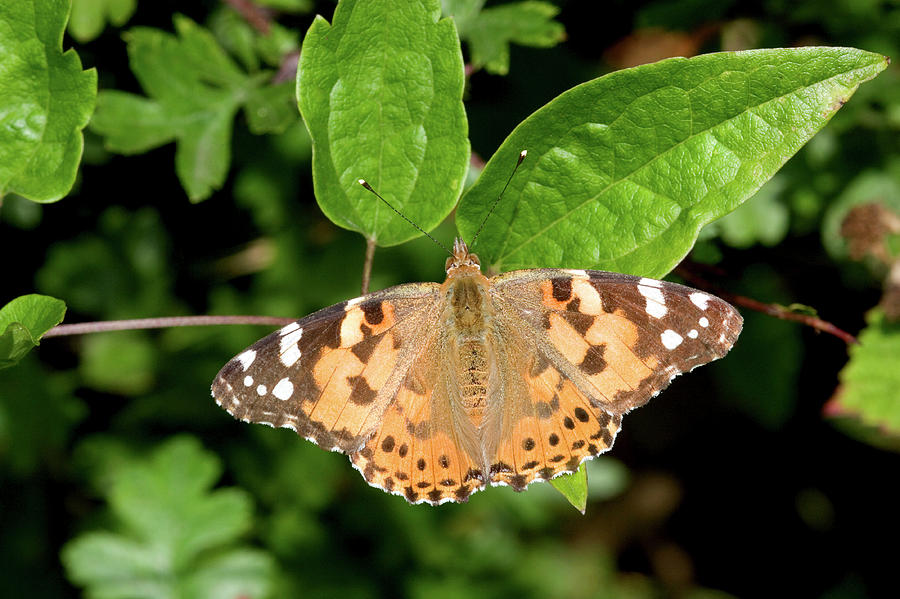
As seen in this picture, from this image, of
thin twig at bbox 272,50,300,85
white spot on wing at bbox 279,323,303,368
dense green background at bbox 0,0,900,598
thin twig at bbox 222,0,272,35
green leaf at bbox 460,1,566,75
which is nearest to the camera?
white spot on wing at bbox 279,323,303,368

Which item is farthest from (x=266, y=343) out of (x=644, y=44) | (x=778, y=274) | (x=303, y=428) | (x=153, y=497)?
(x=644, y=44)

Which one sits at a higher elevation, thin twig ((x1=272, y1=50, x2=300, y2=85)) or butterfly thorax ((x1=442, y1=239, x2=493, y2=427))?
thin twig ((x1=272, y1=50, x2=300, y2=85))

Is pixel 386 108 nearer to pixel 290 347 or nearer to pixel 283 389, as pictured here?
pixel 290 347

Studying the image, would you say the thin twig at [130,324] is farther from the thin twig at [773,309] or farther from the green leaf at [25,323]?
the thin twig at [773,309]

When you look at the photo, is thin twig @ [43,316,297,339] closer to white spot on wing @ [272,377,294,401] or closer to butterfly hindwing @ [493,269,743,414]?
white spot on wing @ [272,377,294,401]

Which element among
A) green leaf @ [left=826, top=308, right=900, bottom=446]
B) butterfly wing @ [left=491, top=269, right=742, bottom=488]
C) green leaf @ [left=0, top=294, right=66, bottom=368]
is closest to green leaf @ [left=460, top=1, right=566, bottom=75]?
butterfly wing @ [left=491, top=269, right=742, bottom=488]

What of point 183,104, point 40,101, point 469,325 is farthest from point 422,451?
point 183,104

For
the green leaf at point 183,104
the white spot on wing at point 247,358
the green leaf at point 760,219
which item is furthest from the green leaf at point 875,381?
the green leaf at point 183,104
